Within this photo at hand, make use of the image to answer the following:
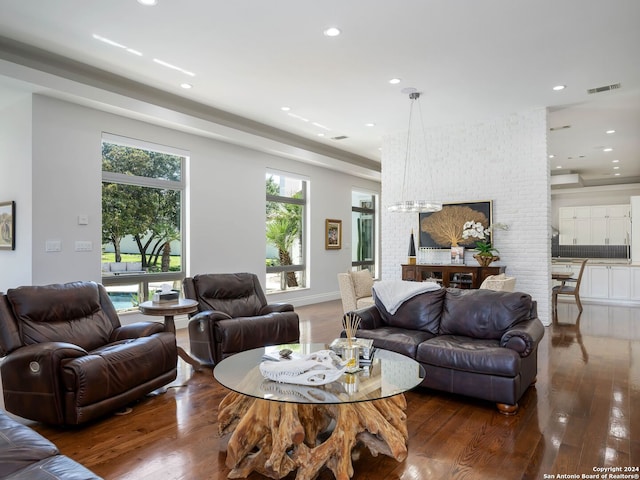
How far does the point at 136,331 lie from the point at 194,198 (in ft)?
10.7

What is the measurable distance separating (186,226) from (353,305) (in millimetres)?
2762

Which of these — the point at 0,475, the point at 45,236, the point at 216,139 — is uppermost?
the point at 216,139

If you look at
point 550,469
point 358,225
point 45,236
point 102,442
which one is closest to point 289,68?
point 45,236

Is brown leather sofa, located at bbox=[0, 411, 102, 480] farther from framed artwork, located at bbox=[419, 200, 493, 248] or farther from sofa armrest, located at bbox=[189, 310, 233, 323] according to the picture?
framed artwork, located at bbox=[419, 200, 493, 248]

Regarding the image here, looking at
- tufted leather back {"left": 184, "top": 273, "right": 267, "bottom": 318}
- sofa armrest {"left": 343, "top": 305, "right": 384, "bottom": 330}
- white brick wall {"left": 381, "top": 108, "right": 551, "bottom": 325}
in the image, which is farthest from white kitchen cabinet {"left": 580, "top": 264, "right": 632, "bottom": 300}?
tufted leather back {"left": 184, "top": 273, "right": 267, "bottom": 318}

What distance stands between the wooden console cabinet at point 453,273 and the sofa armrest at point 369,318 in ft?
8.70

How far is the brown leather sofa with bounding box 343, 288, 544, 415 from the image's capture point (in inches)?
120

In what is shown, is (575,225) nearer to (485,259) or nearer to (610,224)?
(610,224)

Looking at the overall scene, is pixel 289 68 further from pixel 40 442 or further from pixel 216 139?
pixel 40 442

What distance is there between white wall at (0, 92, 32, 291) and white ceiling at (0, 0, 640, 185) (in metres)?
0.87

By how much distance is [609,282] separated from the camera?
27.9ft

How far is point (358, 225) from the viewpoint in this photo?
34.0 feet

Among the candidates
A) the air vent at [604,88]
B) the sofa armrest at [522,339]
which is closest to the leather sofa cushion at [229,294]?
Answer: the sofa armrest at [522,339]

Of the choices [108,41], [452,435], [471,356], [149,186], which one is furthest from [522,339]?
[149,186]
